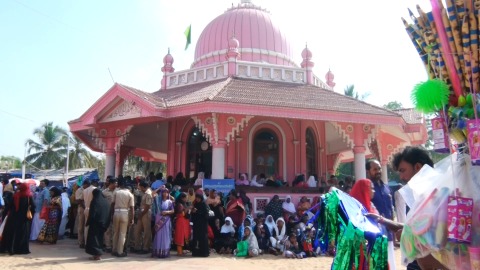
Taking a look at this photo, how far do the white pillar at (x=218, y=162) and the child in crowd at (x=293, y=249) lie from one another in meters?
2.73

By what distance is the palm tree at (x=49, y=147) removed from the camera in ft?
132

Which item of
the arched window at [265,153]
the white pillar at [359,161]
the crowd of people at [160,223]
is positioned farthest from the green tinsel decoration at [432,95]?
the arched window at [265,153]

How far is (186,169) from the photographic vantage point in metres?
14.2

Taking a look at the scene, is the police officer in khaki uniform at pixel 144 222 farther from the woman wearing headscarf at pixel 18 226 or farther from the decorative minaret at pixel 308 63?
the decorative minaret at pixel 308 63

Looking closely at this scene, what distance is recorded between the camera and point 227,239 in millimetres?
9258

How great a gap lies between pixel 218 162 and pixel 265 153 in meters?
2.96

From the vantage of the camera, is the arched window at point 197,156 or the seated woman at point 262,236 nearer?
the seated woman at point 262,236

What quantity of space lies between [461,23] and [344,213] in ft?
5.81

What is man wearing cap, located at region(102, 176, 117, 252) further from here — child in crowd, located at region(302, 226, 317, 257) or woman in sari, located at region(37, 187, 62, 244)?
child in crowd, located at region(302, 226, 317, 257)

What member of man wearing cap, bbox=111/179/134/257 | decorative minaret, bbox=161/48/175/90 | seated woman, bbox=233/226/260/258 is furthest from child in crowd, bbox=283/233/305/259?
decorative minaret, bbox=161/48/175/90

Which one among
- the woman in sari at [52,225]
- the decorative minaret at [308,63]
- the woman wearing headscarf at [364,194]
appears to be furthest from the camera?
the decorative minaret at [308,63]

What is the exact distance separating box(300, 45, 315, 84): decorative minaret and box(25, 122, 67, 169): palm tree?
3223cm

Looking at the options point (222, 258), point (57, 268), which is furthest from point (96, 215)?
point (222, 258)

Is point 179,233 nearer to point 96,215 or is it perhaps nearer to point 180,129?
point 96,215
